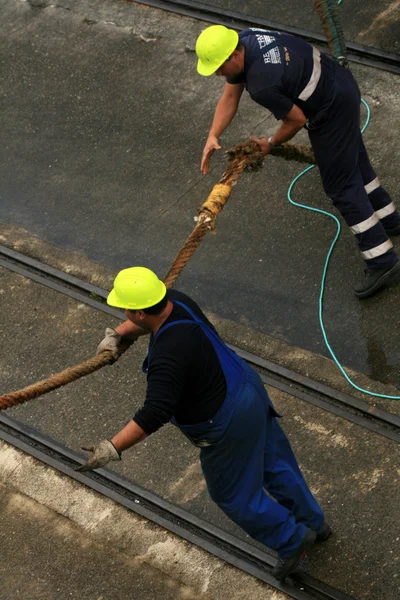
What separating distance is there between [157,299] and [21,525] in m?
2.16

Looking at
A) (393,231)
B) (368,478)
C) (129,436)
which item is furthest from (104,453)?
(393,231)

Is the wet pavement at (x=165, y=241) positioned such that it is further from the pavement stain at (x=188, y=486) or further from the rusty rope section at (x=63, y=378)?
the rusty rope section at (x=63, y=378)

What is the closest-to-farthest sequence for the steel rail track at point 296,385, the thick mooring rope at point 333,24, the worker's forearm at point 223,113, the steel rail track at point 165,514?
1. the steel rail track at point 165,514
2. the steel rail track at point 296,385
3. the worker's forearm at point 223,113
4. the thick mooring rope at point 333,24

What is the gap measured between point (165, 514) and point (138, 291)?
181 cm

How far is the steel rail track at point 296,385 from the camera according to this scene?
222 inches

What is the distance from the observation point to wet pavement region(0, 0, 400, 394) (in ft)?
21.5

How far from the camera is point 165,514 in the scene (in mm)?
5527

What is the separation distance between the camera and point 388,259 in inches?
246

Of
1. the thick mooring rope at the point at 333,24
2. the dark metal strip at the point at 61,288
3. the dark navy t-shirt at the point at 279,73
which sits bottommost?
the dark metal strip at the point at 61,288

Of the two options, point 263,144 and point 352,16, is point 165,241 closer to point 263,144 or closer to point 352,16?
point 263,144

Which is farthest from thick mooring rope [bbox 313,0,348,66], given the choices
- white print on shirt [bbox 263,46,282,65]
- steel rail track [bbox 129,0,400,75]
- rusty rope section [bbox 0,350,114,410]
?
rusty rope section [bbox 0,350,114,410]

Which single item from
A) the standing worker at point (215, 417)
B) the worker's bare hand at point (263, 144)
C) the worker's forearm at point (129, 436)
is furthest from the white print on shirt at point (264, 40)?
the worker's forearm at point (129, 436)

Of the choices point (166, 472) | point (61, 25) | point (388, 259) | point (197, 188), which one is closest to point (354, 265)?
point (388, 259)

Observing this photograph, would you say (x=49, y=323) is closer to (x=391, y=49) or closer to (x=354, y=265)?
(x=354, y=265)
